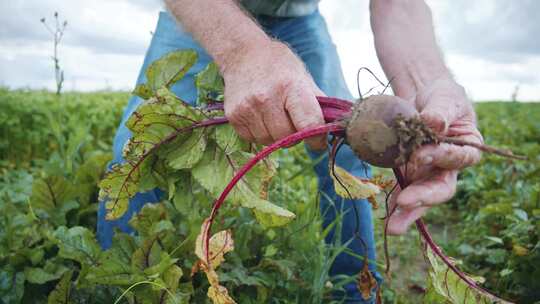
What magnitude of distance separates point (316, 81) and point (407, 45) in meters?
0.63

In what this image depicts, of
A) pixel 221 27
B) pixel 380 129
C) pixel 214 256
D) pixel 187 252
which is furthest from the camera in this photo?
pixel 187 252

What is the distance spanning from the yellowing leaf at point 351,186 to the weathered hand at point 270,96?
10cm

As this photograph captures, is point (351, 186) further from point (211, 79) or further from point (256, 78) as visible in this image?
point (211, 79)

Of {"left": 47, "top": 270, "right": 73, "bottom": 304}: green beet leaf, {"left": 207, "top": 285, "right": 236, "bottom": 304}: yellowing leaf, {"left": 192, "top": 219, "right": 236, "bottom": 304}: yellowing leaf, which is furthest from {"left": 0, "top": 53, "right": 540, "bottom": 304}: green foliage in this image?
{"left": 207, "top": 285, "right": 236, "bottom": 304}: yellowing leaf

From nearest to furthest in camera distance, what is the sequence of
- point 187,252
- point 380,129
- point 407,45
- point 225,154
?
point 380,129, point 225,154, point 407,45, point 187,252

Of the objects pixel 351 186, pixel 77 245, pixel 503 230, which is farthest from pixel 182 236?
pixel 503 230

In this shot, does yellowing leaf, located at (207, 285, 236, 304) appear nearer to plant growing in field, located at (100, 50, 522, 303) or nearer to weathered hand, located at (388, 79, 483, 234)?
plant growing in field, located at (100, 50, 522, 303)

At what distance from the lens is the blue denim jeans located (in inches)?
83.6

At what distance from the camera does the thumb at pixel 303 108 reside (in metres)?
1.17

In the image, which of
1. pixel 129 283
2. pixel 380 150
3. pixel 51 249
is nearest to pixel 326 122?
pixel 380 150

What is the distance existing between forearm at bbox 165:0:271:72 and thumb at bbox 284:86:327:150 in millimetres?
191

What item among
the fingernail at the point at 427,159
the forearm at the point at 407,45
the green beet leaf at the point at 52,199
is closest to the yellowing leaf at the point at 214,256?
the fingernail at the point at 427,159

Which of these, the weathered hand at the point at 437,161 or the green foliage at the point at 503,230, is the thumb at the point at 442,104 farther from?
the green foliage at the point at 503,230

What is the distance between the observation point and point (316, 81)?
2271 millimetres
